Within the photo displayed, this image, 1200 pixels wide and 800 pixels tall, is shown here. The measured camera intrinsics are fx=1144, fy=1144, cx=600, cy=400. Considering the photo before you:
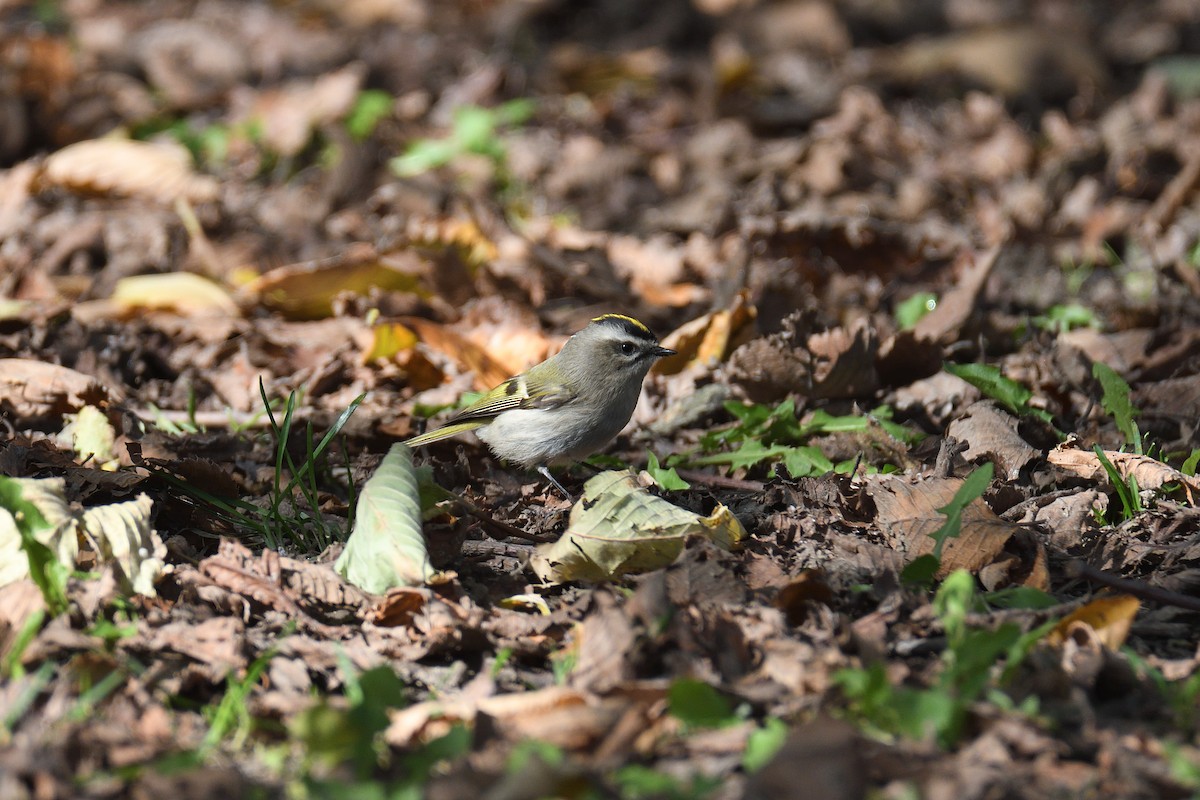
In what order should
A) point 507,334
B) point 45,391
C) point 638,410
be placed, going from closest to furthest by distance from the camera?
point 45,391, point 638,410, point 507,334

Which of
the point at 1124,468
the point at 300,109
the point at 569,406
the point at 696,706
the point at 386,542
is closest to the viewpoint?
the point at 696,706

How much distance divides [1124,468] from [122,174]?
660 cm

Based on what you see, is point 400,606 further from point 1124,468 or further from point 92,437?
point 1124,468

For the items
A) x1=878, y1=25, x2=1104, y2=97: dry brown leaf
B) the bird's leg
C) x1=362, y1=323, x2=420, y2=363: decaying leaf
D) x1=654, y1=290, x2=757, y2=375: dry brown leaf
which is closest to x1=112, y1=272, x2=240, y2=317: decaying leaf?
x1=362, y1=323, x2=420, y2=363: decaying leaf

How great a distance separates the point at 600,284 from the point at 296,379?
72.3 inches

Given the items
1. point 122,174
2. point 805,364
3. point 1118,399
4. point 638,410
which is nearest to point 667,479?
point 805,364

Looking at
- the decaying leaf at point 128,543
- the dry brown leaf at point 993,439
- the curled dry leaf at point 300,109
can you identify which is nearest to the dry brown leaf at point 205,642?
the decaying leaf at point 128,543

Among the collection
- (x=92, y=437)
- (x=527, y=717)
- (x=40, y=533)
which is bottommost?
(x=92, y=437)

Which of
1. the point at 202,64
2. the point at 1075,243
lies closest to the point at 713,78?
the point at 1075,243

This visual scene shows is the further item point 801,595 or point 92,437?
point 92,437

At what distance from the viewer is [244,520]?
155 inches

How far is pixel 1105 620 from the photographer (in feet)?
10.0

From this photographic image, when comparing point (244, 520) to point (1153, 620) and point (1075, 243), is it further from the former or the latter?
point (1075, 243)

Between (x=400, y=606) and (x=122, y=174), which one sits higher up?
(x=400, y=606)
